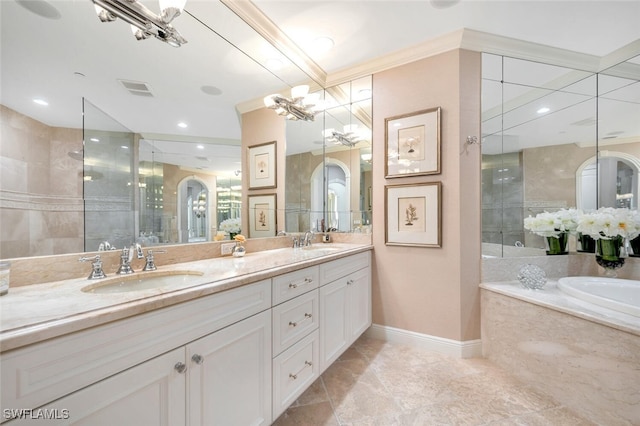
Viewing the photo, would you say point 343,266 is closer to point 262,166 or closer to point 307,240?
point 307,240

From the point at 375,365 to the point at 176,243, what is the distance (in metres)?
1.70

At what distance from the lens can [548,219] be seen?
7.46 feet

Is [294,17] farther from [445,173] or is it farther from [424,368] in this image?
[424,368]

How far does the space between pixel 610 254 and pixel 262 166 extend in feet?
9.34

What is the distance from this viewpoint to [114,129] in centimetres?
126

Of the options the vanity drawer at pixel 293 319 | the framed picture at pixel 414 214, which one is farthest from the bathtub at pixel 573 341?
the vanity drawer at pixel 293 319

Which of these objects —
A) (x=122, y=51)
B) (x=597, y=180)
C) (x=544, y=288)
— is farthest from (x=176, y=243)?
(x=597, y=180)

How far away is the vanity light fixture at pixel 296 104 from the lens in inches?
87.4

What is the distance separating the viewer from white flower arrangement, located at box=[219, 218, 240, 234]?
1859 millimetres

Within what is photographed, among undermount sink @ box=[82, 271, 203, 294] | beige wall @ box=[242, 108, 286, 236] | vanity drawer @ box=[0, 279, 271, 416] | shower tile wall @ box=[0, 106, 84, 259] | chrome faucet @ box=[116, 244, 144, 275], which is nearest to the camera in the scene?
vanity drawer @ box=[0, 279, 271, 416]

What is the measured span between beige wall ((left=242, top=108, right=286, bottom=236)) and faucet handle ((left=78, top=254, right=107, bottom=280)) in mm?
946

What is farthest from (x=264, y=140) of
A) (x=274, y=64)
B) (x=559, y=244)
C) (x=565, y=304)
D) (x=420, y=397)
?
(x=559, y=244)

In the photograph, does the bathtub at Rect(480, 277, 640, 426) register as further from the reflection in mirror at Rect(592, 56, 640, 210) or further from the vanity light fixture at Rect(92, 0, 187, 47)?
the vanity light fixture at Rect(92, 0, 187, 47)

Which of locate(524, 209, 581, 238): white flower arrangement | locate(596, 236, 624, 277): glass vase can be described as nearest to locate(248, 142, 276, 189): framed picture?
locate(524, 209, 581, 238): white flower arrangement
